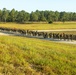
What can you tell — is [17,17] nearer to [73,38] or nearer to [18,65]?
[73,38]

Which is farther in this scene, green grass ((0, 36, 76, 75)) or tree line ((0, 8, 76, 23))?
tree line ((0, 8, 76, 23))

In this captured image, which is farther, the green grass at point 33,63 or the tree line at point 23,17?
the tree line at point 23,17

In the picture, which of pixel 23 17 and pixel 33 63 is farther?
pixel 23 17

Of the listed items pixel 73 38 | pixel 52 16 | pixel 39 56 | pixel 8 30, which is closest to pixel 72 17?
pixel 52 16

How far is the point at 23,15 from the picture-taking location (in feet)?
482

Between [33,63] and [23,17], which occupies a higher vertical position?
[33,63]

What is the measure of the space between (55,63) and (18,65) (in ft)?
6.89

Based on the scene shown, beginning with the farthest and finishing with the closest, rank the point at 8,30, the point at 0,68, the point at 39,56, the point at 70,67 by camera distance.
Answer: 1. the point at 8,30
2. the point at 39,56
3. the point at 70,67
4. the point at 0,68

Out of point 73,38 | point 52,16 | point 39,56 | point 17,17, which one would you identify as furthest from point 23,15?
point 39,56

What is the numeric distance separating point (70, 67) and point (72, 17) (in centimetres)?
16536

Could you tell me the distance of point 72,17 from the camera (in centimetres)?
17475

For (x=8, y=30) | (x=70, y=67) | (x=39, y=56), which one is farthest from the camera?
(x=8, y=30)

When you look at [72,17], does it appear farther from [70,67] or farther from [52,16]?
[70,67]

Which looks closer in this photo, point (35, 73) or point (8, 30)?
point (35, 73)
